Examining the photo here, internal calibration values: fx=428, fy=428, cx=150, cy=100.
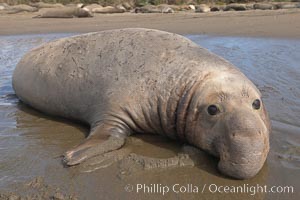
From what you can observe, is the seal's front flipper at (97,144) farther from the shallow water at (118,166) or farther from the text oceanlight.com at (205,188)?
the text oceanlight.com at (205,188)

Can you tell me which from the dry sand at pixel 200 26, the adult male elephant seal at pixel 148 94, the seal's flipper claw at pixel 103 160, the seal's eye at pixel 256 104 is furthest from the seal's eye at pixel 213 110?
the dry sand at pixel 200 26

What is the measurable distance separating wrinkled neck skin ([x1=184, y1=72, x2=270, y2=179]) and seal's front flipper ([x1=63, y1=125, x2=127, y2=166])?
593 mm

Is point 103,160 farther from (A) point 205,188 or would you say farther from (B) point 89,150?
(A) point 205,188

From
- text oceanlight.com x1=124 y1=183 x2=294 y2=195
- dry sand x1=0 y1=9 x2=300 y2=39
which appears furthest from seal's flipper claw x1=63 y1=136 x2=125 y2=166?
dry sand x1=0 y1=9 x2=300 y2=39

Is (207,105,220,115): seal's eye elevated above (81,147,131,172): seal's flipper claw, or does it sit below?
above

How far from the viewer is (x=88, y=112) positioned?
4.19m

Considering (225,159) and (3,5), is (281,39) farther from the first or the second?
(3,5)

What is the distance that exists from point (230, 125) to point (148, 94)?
98cm

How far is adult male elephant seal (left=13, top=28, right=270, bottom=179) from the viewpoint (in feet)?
10.1

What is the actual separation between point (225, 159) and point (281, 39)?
290 inches

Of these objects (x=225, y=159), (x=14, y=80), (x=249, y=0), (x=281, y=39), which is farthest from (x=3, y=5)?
(x=225, y=159)

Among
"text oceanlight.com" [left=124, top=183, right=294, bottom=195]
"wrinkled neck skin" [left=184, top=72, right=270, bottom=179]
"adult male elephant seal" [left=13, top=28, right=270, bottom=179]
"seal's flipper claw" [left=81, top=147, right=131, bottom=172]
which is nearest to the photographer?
"text oceanlight.com" [left=124, top=183, right=294, bottom=195]

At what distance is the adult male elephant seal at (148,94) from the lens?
121 inches

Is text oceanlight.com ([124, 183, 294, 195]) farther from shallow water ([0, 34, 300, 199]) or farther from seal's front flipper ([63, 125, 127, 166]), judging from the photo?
seal's front flipper ([63, 125, 127, 166])
